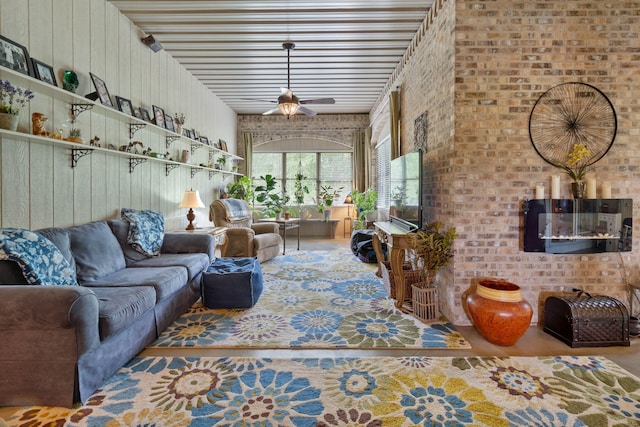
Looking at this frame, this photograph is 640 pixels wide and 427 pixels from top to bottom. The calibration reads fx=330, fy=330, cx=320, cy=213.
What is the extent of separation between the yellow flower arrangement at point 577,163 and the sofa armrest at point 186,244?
3611 mm

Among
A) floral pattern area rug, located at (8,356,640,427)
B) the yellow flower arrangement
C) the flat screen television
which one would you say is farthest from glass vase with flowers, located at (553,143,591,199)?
floral pattern area rug, located at (8,356,640,427)

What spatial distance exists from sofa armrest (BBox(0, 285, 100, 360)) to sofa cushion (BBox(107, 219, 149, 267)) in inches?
58.3

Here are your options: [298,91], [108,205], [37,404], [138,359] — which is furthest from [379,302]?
[298,91]

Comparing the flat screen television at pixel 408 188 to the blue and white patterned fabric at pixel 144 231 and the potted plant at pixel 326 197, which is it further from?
the potted plant at pixel 326 197

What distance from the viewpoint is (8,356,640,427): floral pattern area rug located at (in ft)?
5.62

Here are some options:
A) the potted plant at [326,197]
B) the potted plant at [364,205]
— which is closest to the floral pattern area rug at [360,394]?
the potted plant at [364,205]

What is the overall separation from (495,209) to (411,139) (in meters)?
1.85

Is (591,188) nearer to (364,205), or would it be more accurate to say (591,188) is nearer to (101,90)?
(101,90)

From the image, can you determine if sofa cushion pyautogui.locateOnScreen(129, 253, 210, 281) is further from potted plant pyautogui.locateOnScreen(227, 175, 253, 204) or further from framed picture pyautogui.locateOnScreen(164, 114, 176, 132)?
potted plant pyautogui.locateOnScreen(227, 175, 253, 204)

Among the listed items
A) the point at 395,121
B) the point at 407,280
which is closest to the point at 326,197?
the point at 395,121

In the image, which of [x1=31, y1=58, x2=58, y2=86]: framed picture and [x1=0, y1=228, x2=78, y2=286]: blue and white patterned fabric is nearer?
[x1=0, y1=228, x2=78, y2=286]: blue and white patterned fabric

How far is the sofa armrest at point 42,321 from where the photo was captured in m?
1.75

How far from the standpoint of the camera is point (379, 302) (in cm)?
348

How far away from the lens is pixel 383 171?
7422 mm
